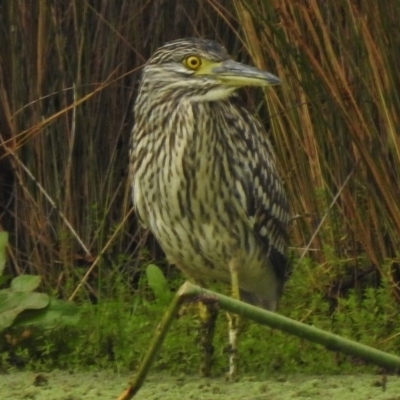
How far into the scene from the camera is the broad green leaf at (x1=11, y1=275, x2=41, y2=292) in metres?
4.28

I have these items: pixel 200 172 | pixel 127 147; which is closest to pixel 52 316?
pixel 200 172

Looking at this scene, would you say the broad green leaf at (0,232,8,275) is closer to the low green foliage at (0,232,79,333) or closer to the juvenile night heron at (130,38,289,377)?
the low green foliage at (0,232,79,333)

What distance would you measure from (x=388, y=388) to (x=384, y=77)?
3.53 ft

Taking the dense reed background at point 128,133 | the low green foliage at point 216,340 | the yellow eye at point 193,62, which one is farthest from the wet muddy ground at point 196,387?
the yellow eye at point 193,62

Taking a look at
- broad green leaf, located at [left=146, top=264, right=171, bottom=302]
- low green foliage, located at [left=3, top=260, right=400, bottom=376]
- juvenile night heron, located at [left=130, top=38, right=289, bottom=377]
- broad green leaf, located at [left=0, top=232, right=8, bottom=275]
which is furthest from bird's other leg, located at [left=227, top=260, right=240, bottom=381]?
broad green leaf, located at [left=0, top=232, right=8, bottom=275]

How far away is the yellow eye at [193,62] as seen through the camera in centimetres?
424

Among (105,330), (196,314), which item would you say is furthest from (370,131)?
(105,330)

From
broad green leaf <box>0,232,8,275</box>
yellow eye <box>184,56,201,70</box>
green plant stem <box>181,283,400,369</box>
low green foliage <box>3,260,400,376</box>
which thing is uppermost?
green plant stem <box>181,283,400,369</box>

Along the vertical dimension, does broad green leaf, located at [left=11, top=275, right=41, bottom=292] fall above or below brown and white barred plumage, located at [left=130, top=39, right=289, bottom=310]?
below

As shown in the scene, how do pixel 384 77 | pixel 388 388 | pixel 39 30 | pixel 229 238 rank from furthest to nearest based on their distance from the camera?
pixel 39 30
pixel 229 238
pixel 384 77
pixel 388 388

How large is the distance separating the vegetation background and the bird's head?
0.18 meters

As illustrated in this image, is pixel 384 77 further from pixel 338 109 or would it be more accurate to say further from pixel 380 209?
pixel 380 209

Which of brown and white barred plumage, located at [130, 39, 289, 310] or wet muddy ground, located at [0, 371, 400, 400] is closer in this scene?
wet muddy ground, located at [0, 371, 400, 400]

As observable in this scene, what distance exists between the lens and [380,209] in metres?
4.29
